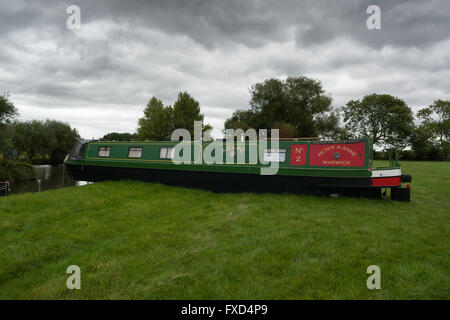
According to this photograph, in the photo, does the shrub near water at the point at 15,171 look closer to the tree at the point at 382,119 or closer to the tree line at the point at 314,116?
the tree line at the point at 314,116

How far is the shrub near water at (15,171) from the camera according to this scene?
24.1 metres

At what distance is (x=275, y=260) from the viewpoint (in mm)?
4238

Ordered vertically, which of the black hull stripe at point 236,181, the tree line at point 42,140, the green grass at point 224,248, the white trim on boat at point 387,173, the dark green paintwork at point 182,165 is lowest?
the green grass at point 224,248

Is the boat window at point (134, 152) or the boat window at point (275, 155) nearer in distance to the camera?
the boat window at point (275, 155)

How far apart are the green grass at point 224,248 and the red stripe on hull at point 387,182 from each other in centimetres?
61

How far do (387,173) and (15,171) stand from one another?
32821 millimetres

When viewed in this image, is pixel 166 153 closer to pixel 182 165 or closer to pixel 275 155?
pixel 182 165

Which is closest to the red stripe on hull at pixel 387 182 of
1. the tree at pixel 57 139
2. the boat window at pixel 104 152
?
the boat window at pixel 104 152

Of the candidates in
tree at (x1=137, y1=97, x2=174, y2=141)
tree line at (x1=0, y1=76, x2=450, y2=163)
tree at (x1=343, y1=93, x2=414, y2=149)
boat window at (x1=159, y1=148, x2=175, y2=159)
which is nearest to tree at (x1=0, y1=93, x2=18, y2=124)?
tree line at (x1=0, y1=76, x2=450, y2=163)

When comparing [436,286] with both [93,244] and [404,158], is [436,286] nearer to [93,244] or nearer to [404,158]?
[93,244]

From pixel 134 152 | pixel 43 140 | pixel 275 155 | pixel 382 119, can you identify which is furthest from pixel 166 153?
pixel 43 140

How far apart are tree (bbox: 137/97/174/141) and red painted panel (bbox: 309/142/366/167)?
100 ft

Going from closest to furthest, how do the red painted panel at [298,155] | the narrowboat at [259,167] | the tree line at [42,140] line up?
1. the narrowboat at [259,167]
2. the red painted panel at [298,155]
3. the tree line at [42,140]

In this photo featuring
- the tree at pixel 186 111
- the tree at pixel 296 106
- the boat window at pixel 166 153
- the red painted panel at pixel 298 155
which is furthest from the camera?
the tree at pixel 186 111
